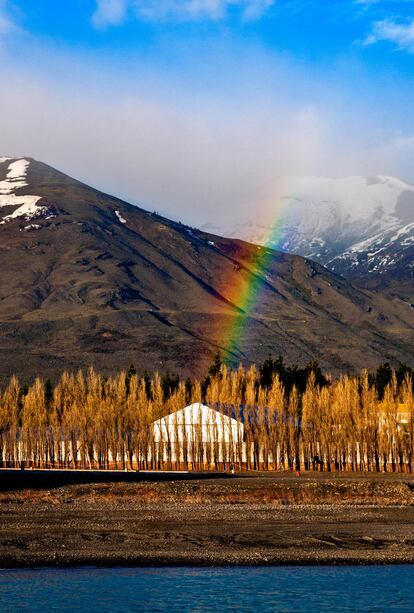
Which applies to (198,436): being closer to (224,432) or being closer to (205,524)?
(224,432)

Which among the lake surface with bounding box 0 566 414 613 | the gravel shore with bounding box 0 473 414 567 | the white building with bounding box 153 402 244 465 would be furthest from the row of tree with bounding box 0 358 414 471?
the lake surface with bounding box 0 566 414 613

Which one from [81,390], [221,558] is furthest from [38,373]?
Answer: [221,558]

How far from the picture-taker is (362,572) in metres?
30.7

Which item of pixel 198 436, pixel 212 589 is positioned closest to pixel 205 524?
pixel 212 589

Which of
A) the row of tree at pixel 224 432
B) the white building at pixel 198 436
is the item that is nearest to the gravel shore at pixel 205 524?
the row of tree at pixel 224 432

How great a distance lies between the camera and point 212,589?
2856 cm

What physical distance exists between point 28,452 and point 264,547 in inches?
2052

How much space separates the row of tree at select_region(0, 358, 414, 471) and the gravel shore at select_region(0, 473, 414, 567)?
16.7 metres

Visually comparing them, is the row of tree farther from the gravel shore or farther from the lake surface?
the lake surface

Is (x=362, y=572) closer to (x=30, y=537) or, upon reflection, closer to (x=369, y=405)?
(x=30, y=537)

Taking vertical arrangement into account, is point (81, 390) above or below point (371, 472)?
above

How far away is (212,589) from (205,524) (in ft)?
39.1

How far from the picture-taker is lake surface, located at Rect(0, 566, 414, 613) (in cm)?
2691

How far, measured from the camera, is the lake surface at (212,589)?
2691 centimetres
